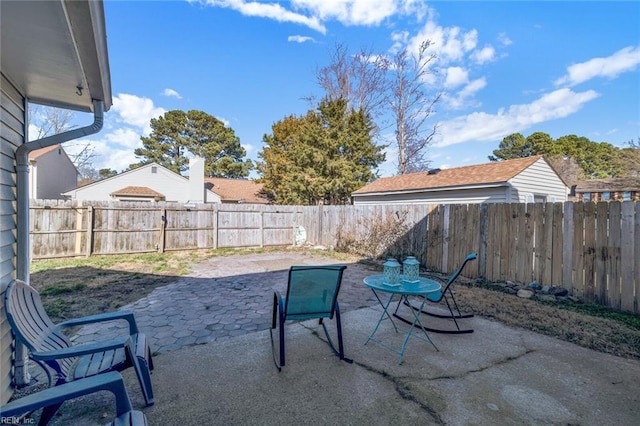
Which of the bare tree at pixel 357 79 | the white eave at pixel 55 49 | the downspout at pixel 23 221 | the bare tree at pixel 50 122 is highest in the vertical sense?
the bare tree at pixel 357 79

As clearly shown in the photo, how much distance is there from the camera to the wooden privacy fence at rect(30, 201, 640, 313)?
4402 mm

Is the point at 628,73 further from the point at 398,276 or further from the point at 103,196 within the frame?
the point at 103,196

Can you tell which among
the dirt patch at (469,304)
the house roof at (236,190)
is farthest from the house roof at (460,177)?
the house roof at (236,190)

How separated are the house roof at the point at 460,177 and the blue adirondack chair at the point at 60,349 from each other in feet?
37.0

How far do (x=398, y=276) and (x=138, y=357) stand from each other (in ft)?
7.87

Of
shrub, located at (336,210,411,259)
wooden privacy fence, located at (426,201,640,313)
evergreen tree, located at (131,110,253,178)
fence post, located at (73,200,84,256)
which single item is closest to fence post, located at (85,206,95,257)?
fence post, located at (73,200,84,256)

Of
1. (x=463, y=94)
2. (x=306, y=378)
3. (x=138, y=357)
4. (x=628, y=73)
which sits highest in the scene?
(x=463, y=94)

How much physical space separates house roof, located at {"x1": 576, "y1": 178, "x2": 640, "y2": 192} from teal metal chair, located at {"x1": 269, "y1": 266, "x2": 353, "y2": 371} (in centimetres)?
1699

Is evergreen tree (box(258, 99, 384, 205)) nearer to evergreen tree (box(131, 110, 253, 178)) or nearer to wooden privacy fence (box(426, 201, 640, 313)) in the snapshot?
wooden privacy fence (box(426, 201, 640, 313))

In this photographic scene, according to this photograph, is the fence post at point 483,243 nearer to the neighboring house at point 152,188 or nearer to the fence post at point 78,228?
the fence post at point 78,228

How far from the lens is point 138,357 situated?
2111 millimetres

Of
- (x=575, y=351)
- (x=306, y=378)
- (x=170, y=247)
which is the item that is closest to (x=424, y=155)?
(x=170, y=247)

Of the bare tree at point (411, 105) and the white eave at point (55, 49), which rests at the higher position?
the bare tree at point (411, 105)

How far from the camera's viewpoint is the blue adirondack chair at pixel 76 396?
1.26 meters
